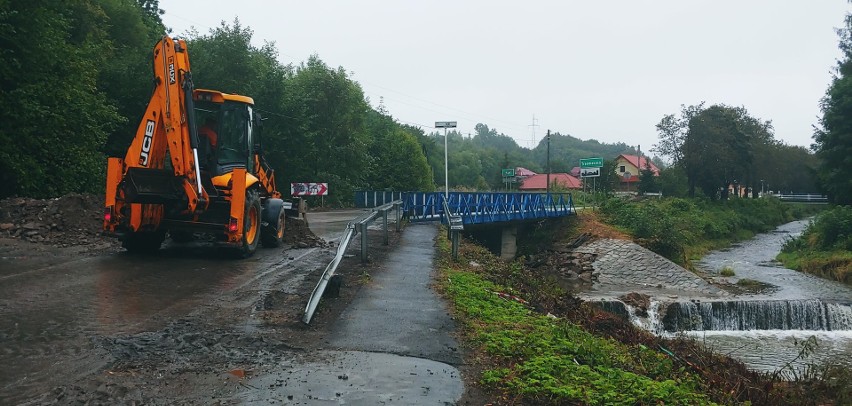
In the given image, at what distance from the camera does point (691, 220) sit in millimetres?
46719

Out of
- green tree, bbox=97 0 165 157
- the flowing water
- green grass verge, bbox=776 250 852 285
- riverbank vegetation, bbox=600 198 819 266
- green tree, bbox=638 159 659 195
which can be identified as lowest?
the flowing water

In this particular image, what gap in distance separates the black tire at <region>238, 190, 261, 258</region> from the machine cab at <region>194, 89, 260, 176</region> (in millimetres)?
862

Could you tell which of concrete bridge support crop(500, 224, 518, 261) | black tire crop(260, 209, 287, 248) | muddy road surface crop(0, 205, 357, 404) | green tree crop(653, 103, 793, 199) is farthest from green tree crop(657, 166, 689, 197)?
muddy road surface crop(0, 205, 357, 404)

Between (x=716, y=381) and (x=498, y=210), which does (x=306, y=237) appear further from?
(x=498, y=210)

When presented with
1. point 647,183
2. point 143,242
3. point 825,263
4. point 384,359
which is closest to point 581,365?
point 384,359

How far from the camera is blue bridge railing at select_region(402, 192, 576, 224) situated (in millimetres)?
27422

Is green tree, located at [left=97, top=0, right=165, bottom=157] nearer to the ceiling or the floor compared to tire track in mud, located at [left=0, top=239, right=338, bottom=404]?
nearer to the ceiling

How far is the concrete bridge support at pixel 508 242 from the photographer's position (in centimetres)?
3409

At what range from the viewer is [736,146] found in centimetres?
5966

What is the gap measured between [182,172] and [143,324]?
463 centimetres

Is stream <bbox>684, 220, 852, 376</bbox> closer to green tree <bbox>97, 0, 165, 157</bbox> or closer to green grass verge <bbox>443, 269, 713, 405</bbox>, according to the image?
green grass verge <bbox>443, 269, 713, 405</bbox>

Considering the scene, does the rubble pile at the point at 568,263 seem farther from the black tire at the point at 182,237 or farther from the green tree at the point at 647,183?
the green tree at the point at 647,183

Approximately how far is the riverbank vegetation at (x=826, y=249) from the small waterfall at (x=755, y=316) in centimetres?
893

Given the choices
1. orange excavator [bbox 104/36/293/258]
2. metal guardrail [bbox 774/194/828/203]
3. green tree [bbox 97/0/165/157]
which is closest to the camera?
orange excavator [bbox 104/36/293/258]
